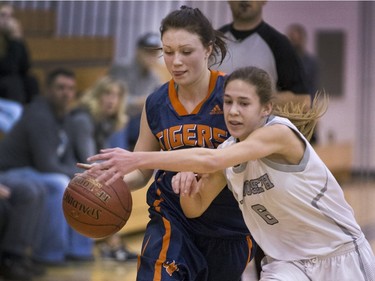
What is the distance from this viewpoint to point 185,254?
3994 mm

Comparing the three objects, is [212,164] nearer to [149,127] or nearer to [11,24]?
[149,127]

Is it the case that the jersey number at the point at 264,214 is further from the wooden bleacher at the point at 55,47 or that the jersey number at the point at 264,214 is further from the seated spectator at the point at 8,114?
the wooden bleacher at the point at 55,47

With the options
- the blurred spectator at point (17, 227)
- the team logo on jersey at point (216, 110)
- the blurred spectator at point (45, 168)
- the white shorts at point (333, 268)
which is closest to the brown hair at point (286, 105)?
the team logo on jersey at point (216, 110)

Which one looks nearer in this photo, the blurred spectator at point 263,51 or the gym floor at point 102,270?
the blurred spectator at point 263,51

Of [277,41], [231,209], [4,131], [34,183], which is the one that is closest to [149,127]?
[231,209]

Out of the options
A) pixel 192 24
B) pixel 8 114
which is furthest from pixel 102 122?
pixel 192 24

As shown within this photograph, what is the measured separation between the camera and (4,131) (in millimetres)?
8258

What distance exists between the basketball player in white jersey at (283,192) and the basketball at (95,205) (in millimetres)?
354

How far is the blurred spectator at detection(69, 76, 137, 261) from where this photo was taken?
25.9 ft

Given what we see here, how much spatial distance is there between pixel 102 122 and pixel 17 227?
4.79 feet

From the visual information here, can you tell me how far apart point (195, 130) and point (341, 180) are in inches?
342

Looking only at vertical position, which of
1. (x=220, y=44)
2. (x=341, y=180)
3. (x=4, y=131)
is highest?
(x=220, y=44)

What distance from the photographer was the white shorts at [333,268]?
143 inches

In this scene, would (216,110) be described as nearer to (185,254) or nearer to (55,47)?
(185,254)
